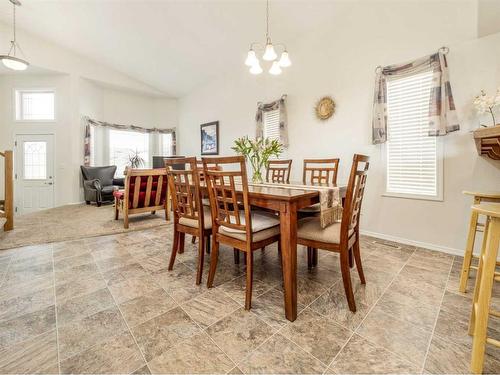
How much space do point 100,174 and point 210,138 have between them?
2.88 m

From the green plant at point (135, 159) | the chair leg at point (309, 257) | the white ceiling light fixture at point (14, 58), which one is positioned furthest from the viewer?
the green plant at point (135, 159)

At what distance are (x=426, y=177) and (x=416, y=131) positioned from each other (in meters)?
0.56

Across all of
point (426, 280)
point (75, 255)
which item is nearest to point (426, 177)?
point (426, 280)

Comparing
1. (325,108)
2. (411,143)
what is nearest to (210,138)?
(325,108)

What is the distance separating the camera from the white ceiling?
3531mm

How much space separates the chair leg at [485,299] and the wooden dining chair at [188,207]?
164cm

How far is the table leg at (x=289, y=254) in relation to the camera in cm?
145

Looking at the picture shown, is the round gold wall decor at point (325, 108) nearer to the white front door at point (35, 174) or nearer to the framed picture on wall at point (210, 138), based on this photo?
the framed picture on wall at point (210, 138)

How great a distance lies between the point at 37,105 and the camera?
5.66 metres

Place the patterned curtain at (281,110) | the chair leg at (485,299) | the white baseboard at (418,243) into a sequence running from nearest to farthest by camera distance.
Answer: the chair leg at (485,299)
the white baseboard at (418,243)
the patterned curtain at (281,110)

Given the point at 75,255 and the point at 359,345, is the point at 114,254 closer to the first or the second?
the point at 75,255

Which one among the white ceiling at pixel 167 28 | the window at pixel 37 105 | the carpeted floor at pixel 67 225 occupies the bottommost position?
the carpeted floor at pixel 67 225

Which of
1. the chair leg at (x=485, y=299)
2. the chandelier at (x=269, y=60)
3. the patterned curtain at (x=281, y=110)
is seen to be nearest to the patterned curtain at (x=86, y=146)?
the patterned curtain at (x=281, y=110)

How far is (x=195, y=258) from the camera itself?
2471mm
